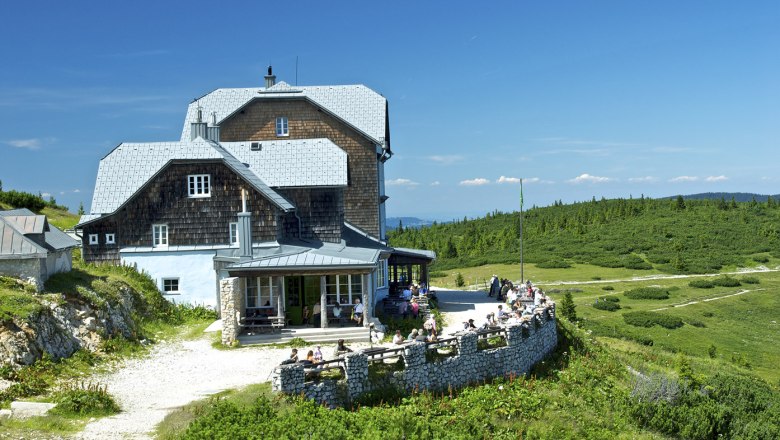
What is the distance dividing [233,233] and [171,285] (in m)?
3.39

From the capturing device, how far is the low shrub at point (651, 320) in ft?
144

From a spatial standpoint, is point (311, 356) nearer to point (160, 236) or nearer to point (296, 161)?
point (160, 236)

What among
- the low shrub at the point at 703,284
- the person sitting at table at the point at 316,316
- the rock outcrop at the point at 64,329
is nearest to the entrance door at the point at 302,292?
the person sitting at table at the point at 316,316

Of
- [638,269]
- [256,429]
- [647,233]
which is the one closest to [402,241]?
[647,233]

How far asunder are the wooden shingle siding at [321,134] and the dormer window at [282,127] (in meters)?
0.16

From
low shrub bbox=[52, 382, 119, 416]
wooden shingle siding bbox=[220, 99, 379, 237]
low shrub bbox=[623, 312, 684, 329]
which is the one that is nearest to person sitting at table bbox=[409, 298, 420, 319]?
wooden shingle siding bbox=[220, 99, 379, 237]

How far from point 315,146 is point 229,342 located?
11994mm

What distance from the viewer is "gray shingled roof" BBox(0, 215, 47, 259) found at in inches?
884

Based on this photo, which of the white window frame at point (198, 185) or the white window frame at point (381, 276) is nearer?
the white window frame at point (198, 185)

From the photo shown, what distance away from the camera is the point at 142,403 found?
714 inches

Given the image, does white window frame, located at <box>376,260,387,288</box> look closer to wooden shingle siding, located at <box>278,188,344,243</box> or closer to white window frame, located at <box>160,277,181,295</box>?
wooden shingle siding, located at <box>278,188,344,243</box>

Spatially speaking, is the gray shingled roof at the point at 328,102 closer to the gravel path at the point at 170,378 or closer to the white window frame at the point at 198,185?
the white window frame at the point at 198,185

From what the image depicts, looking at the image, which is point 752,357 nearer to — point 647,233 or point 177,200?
point 177,200

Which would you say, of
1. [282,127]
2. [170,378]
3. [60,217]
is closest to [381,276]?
[282,127]
